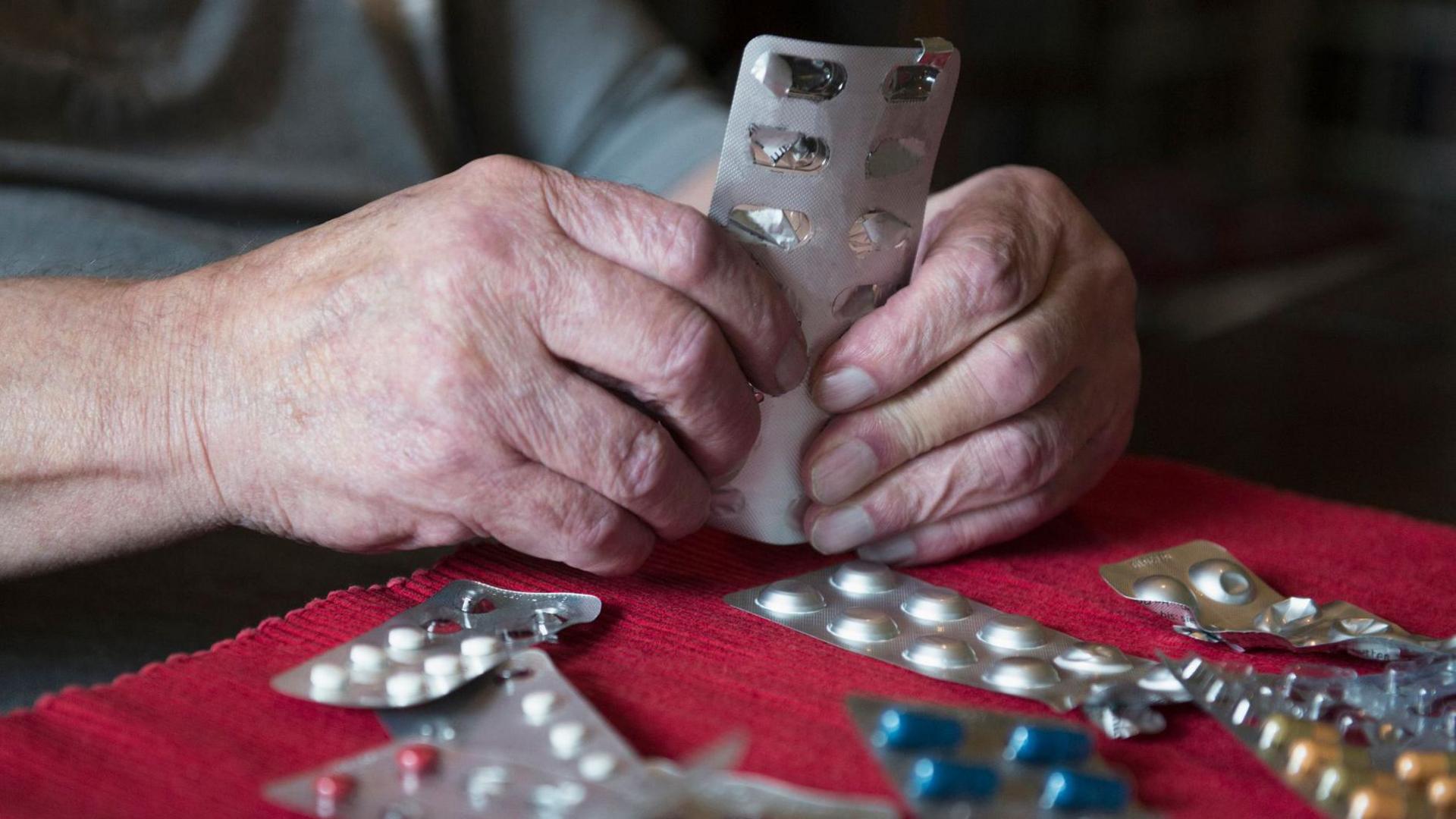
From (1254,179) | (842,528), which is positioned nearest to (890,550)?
(842,528)

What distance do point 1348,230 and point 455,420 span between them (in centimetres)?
307

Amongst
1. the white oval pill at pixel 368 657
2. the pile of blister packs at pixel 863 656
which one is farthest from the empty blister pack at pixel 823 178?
the white oval pill at pixel 368 657

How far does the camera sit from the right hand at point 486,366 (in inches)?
20.8

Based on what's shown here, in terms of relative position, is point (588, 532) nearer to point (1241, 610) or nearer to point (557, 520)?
point (557, 520)

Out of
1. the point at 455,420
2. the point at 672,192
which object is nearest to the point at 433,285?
the point at 455,420

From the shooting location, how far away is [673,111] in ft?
3.58

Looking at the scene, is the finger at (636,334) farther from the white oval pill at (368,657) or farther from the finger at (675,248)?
the white oval pill at (368,657)

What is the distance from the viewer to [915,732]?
1.35 feet

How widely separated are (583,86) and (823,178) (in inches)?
23.8

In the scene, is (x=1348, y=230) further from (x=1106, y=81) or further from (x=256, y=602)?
(x=256, y=602)

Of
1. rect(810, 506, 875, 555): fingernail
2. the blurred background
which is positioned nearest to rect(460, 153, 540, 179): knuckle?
rect(810, 506, 875, 555): fingernail

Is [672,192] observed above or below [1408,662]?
above

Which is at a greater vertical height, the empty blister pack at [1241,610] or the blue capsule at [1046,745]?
the blue capsule at [1046,745]

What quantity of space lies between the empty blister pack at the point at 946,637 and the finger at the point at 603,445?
63 mm
